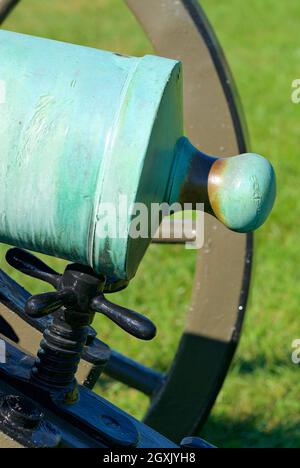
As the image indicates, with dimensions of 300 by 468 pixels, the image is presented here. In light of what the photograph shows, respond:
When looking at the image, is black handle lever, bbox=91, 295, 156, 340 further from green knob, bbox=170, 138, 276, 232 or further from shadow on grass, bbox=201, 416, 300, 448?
shadow on grass, bbox=201, 416, 300, 448

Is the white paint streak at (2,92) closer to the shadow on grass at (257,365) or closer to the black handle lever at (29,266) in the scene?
the black handle lever at (29,266)

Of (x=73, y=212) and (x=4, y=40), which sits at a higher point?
(x=4, y=40)

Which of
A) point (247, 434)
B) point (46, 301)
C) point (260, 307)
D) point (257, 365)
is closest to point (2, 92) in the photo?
point (46, 301)

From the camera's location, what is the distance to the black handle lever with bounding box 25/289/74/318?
1187 millimetres

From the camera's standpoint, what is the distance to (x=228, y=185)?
1.13 meters

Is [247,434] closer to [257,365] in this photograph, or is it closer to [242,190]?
[257,365]

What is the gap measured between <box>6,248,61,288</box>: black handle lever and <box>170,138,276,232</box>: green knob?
0.20 metres

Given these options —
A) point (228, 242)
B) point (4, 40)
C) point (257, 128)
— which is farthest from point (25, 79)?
point (257, 128)

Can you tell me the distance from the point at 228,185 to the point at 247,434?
4.40ft

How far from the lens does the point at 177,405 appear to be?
1919mm

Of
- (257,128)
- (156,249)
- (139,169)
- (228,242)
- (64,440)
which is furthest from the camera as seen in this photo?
(257,128)

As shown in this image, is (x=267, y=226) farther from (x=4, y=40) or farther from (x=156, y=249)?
(x=4, y=40)

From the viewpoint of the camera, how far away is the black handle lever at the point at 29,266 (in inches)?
49.5

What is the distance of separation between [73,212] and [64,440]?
28 centimetres
